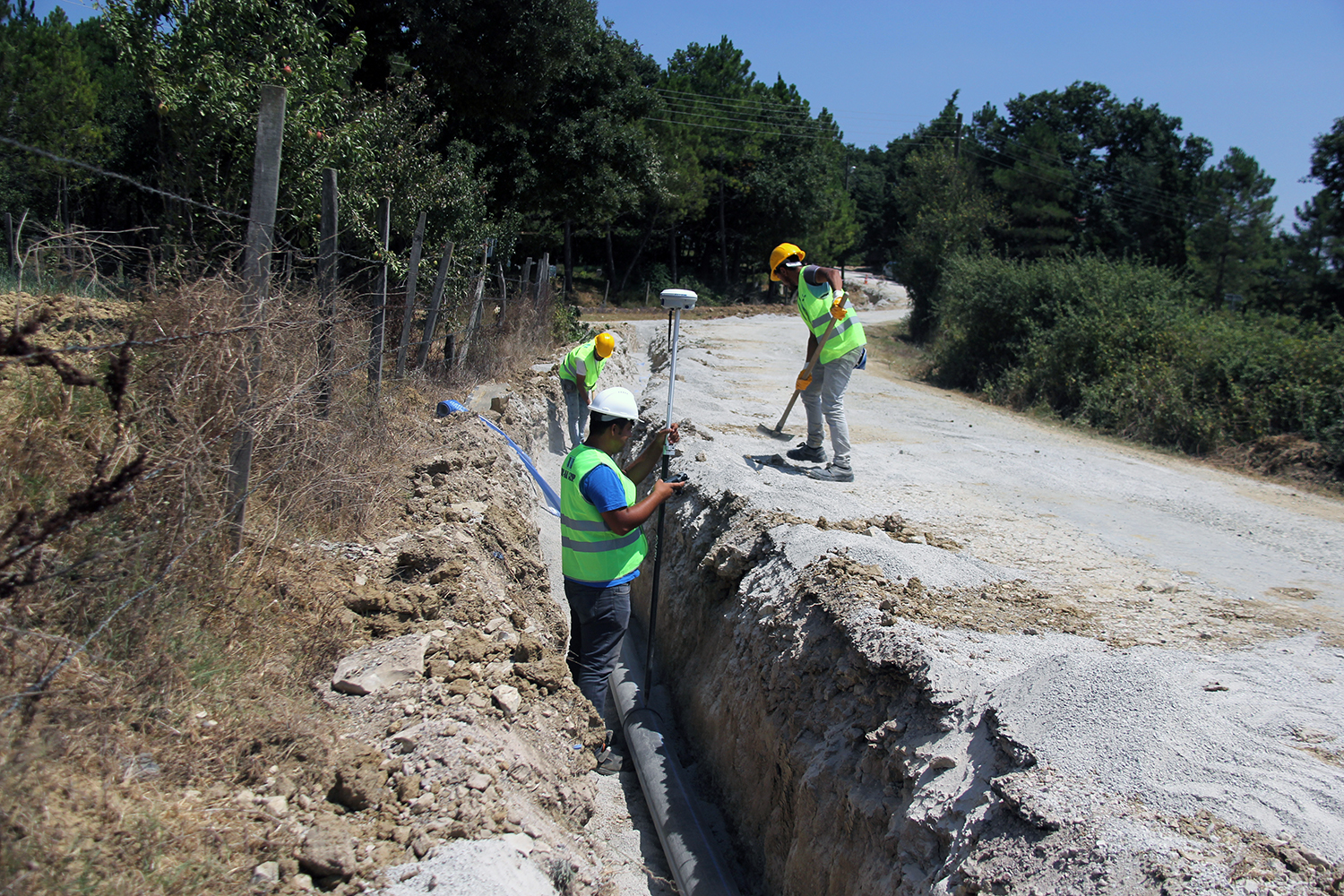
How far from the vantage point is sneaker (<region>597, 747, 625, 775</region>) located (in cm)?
502

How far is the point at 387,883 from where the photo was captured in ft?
9.04

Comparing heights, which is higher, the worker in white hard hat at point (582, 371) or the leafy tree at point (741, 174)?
the leafy tree at point (741, 174)

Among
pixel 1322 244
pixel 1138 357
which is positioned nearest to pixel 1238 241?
pixel 1322 244

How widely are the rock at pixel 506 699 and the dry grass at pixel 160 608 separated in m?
0.78

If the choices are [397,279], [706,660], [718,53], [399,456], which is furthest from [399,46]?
[718,53]

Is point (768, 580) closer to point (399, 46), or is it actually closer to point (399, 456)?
point (399, 456)

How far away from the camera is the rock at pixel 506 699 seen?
4.07 m

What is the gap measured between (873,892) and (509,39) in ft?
Result: 59.2

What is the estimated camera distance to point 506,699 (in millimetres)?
4094

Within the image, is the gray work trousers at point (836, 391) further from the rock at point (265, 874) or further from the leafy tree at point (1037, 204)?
the leafy tree at point (1037, 204)

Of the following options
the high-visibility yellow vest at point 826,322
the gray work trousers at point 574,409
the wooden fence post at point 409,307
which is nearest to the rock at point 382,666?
the high-visibility yellow vest at point 826,322

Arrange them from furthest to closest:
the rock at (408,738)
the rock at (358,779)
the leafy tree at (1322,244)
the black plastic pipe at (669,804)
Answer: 1. the leafy tree at (1322,244)
2. the black plastic pipe at (669,804)
3. the rock at (408,738)
4. the rock at (358,779)

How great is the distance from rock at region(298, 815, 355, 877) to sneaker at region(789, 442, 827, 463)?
5.63 m

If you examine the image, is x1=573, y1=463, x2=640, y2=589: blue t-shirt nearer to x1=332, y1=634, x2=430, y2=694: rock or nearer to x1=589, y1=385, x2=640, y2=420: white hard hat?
x1=589, y1=385, x2=640, y2=420: white hard hat
